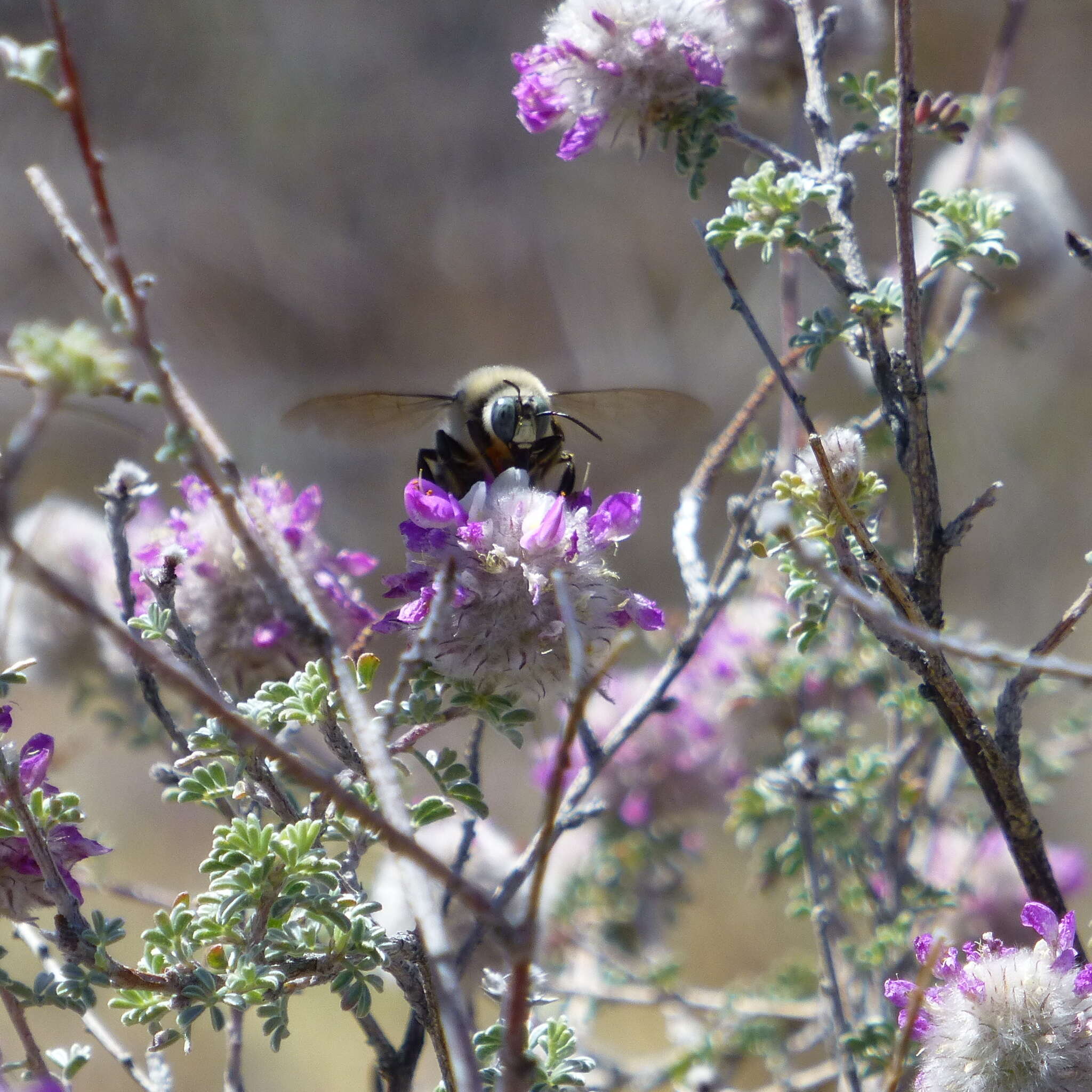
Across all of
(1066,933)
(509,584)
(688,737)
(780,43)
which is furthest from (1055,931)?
(688,737)

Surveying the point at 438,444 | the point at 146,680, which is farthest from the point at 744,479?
the point at 146,680

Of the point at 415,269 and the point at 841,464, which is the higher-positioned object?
the point at 415,269

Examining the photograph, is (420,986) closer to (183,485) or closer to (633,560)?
(183,485)

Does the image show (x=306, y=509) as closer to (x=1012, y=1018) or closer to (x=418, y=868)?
(x=418, y=868)

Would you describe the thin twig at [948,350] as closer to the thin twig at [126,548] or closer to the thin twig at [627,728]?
the thin twig at [627,728]

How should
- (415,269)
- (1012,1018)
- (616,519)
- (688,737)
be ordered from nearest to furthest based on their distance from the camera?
(1012,1018) → (616,519) → (688,737) → (415,269)

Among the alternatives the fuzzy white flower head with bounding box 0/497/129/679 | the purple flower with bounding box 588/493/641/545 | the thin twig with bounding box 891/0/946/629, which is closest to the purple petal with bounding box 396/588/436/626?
the purple flower with bounding box 588/493/641/545
